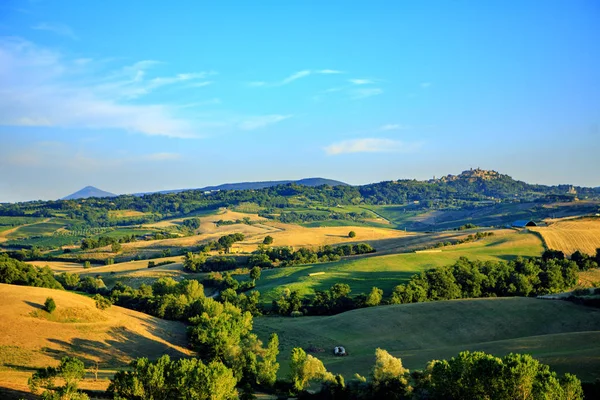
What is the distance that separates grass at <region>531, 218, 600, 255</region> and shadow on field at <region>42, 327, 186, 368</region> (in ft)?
292

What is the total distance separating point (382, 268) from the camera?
101 m

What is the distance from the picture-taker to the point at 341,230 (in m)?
190

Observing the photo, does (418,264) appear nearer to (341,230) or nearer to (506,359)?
(506,359)

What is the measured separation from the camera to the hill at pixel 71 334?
47.5 metres

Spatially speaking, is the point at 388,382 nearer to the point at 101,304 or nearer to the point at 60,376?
the point at 60,376

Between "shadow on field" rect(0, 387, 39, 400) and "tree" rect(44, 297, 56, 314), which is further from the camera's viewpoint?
"tree" rect(44, 297, 56, 314)

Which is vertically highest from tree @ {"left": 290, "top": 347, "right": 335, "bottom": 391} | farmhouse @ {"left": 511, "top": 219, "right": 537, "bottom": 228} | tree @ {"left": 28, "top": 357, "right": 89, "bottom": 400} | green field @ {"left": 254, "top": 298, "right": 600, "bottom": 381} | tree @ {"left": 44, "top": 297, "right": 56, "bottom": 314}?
farmhouse @ {"left": 511, "top": 219, "right": 537, "bottom": 228}

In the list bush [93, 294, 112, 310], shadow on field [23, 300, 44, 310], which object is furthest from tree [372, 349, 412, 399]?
shadow on field [23, 300, 44, 310]

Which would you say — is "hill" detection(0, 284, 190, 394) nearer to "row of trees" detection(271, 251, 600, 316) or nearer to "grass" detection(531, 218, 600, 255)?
"row of trees" detection(271, 251, 600, 316)

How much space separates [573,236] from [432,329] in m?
74.1

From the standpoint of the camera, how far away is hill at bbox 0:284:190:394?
47.5m

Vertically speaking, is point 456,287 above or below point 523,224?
below

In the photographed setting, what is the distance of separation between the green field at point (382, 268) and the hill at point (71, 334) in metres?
27.7

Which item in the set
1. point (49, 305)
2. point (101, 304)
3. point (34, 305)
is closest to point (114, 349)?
point (49, 305)
